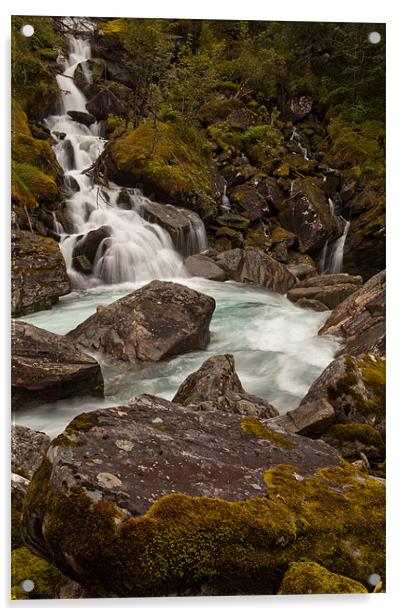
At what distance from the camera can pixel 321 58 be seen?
433cm

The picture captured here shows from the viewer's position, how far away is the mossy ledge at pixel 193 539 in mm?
2547

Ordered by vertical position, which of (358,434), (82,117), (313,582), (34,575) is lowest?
(34,575)

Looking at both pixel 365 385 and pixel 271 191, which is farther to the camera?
pixel 271 191

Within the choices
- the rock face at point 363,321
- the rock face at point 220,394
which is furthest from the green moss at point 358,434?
the rock face at point 363,321

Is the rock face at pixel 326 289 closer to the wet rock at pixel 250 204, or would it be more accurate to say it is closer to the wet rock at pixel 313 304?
the wet rock at pixel 313 304

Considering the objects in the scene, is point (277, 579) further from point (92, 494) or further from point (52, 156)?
point (52, 156)

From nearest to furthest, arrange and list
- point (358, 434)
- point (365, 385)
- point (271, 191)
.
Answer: point (358, 434)
point (365, 385)
point (271, 191)

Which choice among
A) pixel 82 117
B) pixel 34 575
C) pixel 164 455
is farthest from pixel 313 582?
pixel 82 117

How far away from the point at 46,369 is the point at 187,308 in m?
1.39

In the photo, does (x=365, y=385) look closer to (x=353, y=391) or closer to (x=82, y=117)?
(x=353, y=391)

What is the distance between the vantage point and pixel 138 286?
4.64 m

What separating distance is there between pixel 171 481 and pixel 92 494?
1.59 feet

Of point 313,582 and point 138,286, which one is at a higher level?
point 138,286

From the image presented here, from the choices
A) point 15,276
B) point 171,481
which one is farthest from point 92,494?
point 15,276
